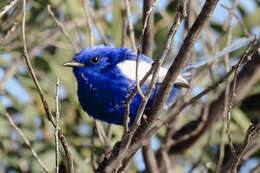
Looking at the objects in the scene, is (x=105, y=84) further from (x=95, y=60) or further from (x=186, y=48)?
(x=186, y=48)

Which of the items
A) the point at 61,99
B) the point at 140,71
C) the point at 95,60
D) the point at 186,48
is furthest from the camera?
the point at 61,99

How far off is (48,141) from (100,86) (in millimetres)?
1510

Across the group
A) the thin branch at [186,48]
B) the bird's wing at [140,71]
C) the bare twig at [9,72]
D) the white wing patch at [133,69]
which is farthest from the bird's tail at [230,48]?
the bare twig at [9,72]

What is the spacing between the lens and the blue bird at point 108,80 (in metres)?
4.07

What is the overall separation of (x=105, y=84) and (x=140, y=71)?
30 cm

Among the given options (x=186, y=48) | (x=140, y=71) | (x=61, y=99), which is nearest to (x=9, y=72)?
(x=61, y=99)

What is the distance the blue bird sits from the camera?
4070 millimetres

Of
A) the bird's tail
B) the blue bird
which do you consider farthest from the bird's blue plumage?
the bird's tail

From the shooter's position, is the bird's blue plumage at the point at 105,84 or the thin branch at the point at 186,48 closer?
the thin branch at the point at 186,48

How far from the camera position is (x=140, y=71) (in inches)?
159

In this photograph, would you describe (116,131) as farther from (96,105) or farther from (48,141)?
(96,105)

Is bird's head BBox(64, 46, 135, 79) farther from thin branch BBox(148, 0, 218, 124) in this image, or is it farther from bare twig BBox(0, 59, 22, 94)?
thin branch BBox(148, 0, 218, 124)

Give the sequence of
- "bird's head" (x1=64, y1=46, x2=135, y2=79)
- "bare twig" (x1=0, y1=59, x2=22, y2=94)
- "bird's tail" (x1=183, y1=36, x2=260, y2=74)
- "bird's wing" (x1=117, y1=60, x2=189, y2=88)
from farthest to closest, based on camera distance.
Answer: "bare twig" (x1=0, y1=59, x2=22, y2=94) → "bird's head" (x1=64, y1=46, x2=135, y2=79) → "bird's wing" (x1=117, y1=60, x2=189, y2=88) → "bird's tail" (x1=183, y1=36, x2=260, y2=74)

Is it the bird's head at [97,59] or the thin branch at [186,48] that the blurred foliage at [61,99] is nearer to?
the bird's head at [97,59]
